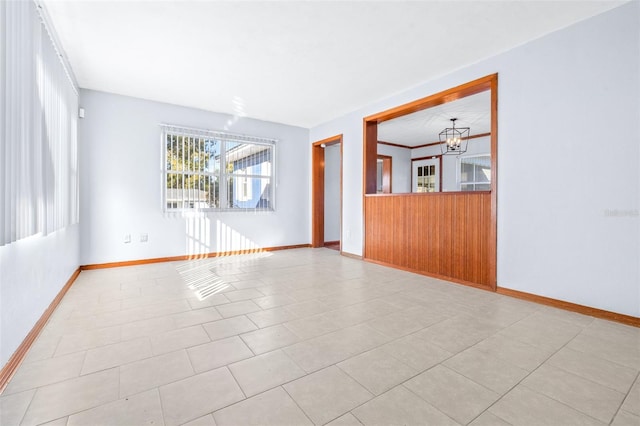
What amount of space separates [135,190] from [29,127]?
2.96 metres

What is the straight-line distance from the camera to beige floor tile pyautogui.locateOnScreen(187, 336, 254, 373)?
1742 millimetres

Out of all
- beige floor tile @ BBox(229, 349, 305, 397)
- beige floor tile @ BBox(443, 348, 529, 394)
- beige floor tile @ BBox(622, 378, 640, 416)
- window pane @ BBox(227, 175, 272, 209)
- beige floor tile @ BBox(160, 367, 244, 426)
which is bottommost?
beige floor tile @ BBox(622, 378, 640, 416)

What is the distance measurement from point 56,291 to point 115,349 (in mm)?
1446

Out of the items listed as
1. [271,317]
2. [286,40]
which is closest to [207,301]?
[271,317]

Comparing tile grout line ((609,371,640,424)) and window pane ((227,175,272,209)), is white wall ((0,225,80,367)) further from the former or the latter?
tile grout line ((609,371,640,424))

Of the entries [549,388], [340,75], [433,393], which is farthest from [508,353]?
[340,75]

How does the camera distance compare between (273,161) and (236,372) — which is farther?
(273,161)

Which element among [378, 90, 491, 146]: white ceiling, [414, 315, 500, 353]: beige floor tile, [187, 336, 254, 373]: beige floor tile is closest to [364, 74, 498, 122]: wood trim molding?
[378, 90, 491, 146]: white ceiling

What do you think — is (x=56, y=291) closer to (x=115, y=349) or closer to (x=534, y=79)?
(x=115, y=349)

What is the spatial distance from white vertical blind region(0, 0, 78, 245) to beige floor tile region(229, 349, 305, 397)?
133 centimetres

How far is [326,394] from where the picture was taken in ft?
4.83

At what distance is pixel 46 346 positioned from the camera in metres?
1.96

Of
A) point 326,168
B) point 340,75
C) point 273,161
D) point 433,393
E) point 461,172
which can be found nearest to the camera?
point 433,393

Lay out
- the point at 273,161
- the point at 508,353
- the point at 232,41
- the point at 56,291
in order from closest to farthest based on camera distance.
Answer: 1. the point at 508,353
2. the point at 56,291
3. the point at 232,41
4. the point at 273,161
